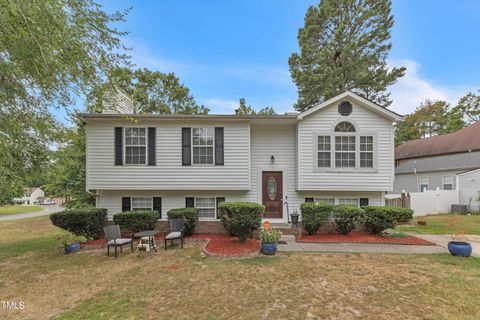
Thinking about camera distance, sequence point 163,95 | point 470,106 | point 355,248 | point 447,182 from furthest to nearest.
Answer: point 470,106, point 163,95, point 447,182, point 355,248

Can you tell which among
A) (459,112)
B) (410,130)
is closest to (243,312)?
(410,130)

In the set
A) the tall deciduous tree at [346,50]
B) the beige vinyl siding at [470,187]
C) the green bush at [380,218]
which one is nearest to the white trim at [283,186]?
the green bush at [380,218]

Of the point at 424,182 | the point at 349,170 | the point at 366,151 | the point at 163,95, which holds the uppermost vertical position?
the point at 163,95

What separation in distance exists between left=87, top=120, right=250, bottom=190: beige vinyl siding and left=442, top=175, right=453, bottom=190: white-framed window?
19178mm

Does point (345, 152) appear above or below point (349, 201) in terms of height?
above

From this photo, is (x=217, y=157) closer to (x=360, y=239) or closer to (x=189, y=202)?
(x=189, y=202)

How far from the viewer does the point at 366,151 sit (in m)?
10.2

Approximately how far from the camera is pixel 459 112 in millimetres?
32625

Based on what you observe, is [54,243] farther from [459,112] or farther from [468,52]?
[459,112]

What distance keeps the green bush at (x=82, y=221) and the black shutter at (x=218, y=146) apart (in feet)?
16.3

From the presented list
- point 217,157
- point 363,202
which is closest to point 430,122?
point 363,202

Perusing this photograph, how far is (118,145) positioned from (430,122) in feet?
133

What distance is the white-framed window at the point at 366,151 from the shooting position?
400 inches

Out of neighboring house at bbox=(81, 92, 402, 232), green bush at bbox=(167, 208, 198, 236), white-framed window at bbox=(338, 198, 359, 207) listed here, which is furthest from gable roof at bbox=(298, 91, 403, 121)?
green bush at bbox=(167, 208, 198, 236)
